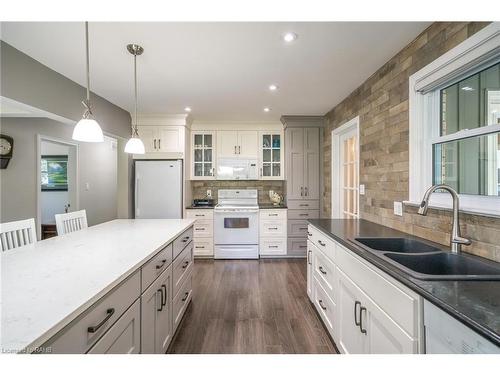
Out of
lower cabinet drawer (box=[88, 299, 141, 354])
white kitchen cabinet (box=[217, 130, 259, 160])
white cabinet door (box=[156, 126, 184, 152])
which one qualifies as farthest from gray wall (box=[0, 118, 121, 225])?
lower cabinet drawer (box=[88, 299, 141, 354])

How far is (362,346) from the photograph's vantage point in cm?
137

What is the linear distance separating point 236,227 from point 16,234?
281cm

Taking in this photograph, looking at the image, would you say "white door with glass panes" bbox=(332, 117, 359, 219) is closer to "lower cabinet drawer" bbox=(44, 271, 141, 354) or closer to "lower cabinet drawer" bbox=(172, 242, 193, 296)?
"lower cabinet drawer" bbox=(172, 242, 193, 296)

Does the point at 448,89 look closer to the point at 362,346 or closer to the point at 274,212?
the point at 362,346

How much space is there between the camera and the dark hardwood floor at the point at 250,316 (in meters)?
1.88

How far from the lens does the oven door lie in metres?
4.05

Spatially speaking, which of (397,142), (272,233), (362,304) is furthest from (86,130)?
(272,233)

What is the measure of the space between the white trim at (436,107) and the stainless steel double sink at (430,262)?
0.27 meters

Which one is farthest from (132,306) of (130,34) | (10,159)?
(10,159)

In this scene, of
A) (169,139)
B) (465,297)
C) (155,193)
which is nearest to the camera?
(465,297)

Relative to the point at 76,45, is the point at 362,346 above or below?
below

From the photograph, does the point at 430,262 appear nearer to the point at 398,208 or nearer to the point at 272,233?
the point at 398,208

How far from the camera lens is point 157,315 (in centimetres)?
151

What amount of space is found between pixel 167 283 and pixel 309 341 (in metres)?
1.22
